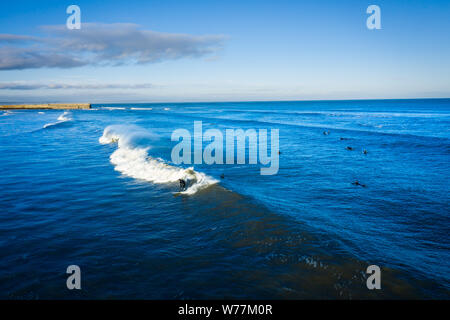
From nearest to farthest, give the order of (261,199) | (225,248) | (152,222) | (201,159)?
(225,248) < (152,222) < (261,199) < (201,159)

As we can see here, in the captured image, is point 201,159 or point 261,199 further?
point 201,159

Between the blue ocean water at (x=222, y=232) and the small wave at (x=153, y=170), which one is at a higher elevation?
the small wave at (x=153, y=170)

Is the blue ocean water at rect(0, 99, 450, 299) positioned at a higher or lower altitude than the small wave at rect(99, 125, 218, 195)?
lower

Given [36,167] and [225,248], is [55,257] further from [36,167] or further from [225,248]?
[36,167]

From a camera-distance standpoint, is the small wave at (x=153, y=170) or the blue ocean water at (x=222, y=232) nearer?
the blue ocean water at (x=222, y=232)

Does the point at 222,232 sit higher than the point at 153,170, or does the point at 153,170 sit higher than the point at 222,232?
the point at 153,170

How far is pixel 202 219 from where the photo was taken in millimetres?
8891

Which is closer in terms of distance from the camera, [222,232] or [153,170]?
[222,232]

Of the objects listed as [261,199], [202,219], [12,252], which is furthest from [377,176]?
[12,252]

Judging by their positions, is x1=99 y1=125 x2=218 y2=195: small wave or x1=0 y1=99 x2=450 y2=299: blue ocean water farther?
x1=99 y1=125 x2=218 y2=195: small wave

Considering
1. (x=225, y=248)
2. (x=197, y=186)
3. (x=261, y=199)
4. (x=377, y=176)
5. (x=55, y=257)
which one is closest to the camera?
(x=55, y=257)

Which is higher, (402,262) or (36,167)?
(36,167)
